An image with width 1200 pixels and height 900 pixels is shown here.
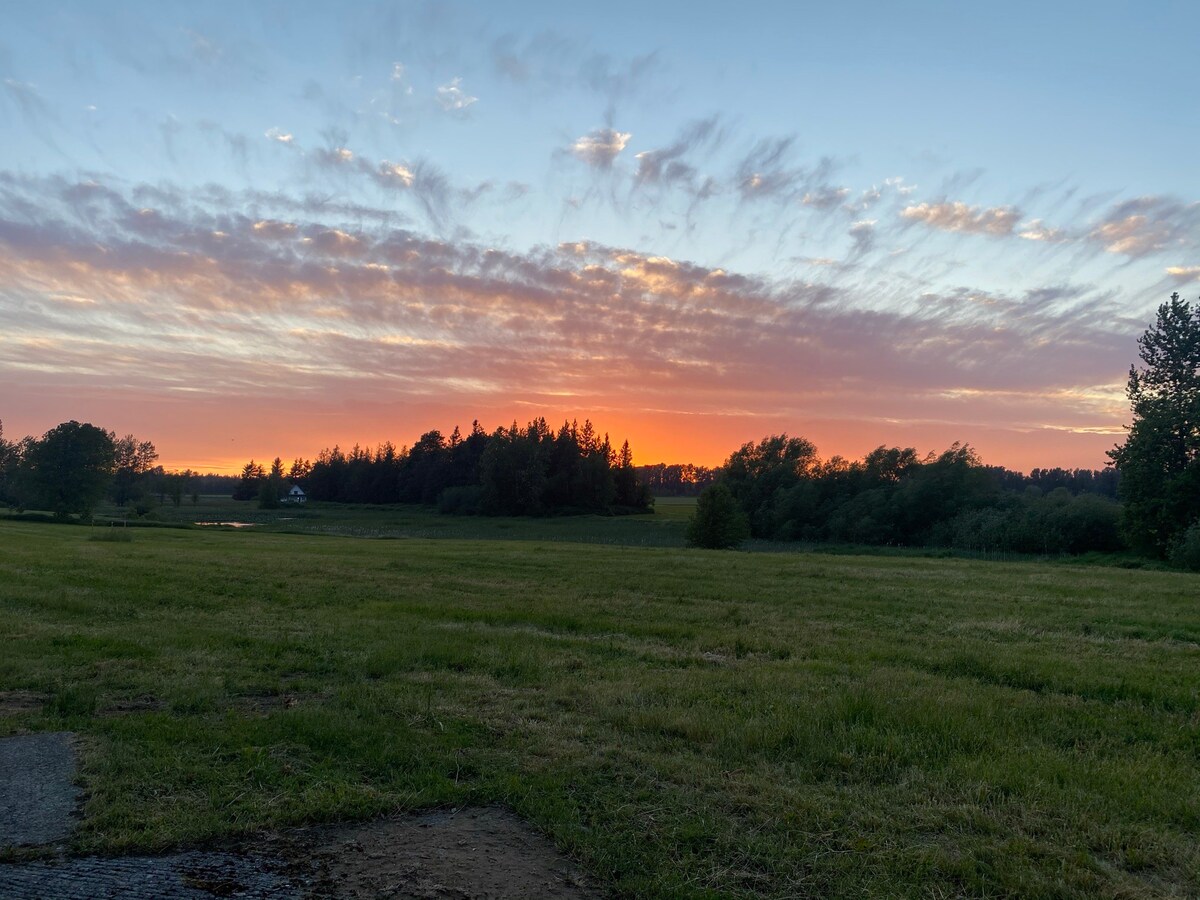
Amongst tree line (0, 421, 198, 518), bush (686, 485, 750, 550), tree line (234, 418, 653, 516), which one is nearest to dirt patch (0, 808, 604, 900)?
bush (686, 485, 750, 550)

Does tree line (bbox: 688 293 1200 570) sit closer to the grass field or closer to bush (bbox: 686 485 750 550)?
bush (bbox: 686 485 750 550)

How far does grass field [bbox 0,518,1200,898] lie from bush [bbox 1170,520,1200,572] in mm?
29117

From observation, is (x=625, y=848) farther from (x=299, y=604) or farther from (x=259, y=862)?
(x=299, y=604)

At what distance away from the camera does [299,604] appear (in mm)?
15984

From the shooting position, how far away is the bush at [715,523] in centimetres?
5575

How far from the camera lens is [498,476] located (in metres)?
113

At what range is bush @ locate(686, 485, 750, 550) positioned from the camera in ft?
183

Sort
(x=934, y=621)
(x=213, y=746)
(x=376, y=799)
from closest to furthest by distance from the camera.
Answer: (x=376, y=799) → (x=213, y=746) → (x=934, y=621)

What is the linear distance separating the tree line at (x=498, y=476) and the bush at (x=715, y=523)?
190 ft

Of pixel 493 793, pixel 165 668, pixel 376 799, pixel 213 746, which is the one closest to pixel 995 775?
pixel 493 793

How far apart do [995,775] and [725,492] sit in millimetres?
51243

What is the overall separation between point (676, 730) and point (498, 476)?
10716 centimetres

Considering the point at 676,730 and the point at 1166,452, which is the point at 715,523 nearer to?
the point at 1166,452

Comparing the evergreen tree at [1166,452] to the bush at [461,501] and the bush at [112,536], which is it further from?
the bush at [461,501]
